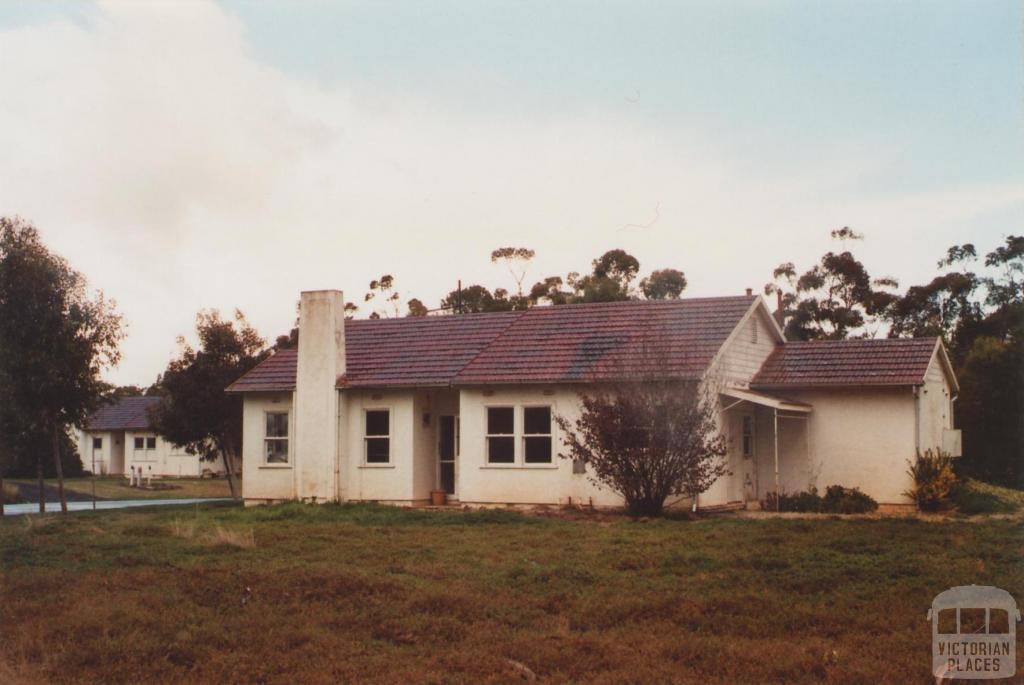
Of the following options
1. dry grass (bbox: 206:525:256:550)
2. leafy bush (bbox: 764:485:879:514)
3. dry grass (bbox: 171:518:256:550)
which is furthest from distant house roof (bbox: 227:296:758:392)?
dry grass (bbox: 206:525:256:550)

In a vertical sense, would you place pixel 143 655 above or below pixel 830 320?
below

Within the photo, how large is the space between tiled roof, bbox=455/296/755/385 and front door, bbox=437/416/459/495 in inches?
84.4

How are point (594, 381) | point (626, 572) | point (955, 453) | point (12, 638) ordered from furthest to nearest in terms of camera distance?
point (955, 453)
point (594, 381)
point (626, 572)
point (12, 638)

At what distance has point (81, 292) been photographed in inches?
989

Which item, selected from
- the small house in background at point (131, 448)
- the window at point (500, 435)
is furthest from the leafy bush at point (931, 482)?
the small house in background at point (131, 448)

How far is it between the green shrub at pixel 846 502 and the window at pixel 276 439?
1355cm

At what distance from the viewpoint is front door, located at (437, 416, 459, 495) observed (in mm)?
27547

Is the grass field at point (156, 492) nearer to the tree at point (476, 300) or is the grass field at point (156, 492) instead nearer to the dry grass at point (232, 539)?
the tree at point (476, 300)

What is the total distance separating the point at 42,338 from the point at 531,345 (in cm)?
1108

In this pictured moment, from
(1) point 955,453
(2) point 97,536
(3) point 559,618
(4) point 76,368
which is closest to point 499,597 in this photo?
(3) point 559,618

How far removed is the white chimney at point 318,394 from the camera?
27.1 meters

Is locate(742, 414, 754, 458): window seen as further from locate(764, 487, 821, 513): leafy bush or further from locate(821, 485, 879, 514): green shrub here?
locate(821, 485, 879, 514): green shrub

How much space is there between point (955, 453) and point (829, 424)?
386cm

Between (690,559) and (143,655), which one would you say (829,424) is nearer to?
(690,559)
